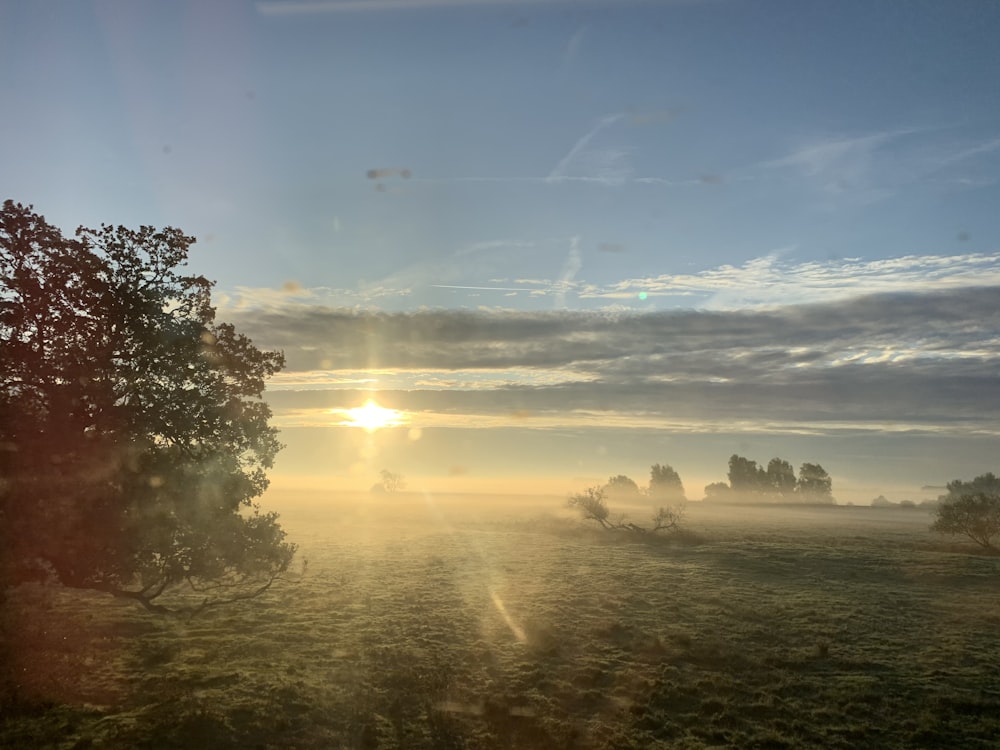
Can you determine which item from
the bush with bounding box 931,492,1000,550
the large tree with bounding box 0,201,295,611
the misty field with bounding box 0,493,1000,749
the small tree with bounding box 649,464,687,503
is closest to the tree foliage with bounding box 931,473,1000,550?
the bush with bounding box 931,492,1000,550

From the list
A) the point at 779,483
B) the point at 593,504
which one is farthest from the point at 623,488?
the point at 593,504

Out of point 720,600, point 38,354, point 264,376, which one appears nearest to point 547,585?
point 720,600

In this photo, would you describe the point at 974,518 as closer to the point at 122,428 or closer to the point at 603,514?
the point at 603,514

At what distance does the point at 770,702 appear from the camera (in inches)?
723

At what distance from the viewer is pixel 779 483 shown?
170 meters

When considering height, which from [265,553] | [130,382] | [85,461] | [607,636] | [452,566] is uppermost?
[130,382]

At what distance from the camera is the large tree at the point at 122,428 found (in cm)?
1750

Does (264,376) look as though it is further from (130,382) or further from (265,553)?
(265,553)

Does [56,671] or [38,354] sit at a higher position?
[38,354]

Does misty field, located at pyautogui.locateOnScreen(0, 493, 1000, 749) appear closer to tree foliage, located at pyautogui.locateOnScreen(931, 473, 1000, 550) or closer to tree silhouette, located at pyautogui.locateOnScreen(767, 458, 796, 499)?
tree foliage, located at pyautogui.locateOnScreen(931, 473, 1000, 550)

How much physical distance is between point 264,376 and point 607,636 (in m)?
18.5

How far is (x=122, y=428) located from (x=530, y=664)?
1666 cm

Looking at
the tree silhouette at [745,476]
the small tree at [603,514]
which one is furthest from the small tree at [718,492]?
the small tree at [603,514]

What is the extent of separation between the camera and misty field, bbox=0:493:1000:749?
52.9 feet
